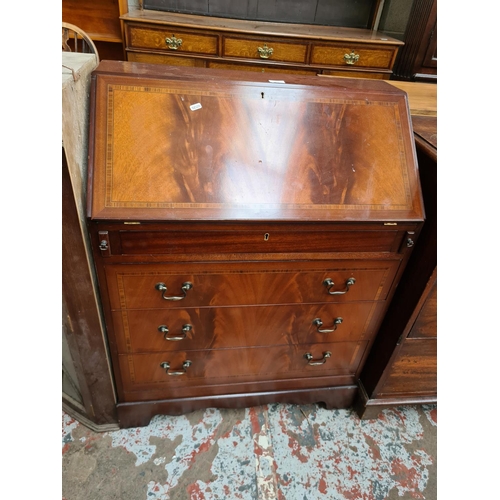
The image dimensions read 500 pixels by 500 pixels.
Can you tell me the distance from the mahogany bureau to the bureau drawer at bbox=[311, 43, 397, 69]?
1549 millimetres

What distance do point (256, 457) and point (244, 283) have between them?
746mm

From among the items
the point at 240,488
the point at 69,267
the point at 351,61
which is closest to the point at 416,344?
the point at 240,488

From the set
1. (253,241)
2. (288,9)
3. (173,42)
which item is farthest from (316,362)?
(288,9)

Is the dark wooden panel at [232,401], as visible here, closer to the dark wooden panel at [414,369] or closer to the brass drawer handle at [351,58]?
the dark wooden panel at [414,369]

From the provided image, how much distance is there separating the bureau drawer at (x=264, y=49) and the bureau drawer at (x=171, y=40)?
107 mm

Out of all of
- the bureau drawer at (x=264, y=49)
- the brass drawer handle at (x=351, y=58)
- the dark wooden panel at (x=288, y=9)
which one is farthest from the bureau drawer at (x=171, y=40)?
the brass drawer handle at (x=351, y=58)

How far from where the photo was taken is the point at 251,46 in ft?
8.03

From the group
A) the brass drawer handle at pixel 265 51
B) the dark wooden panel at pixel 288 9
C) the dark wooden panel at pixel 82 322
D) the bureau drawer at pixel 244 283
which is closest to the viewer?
the dark wooden panel at pixel 82 322

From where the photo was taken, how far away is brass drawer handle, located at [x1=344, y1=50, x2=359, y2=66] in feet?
8.28

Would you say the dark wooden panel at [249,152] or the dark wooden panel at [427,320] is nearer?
the dark wooden panel at [249,152]

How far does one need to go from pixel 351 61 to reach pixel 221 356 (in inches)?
92.5

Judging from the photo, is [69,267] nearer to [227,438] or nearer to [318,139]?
[318,139]

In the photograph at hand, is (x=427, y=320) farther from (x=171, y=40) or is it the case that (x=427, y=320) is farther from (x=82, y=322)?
(x=171, y=40)

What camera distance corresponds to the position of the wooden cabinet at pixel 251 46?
2357 mm
